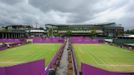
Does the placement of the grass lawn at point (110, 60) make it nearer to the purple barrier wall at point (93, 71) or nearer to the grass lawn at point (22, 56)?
the grass lawn at point (22, 56)

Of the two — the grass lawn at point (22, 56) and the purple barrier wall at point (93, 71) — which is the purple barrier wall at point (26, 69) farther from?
the grass lawn at point (22, 56)

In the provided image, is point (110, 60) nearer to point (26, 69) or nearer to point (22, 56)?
point (22, 56)

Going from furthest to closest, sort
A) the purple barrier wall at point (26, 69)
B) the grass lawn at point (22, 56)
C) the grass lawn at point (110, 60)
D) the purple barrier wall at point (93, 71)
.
A: the grass lawn at point (22, 56) → the grass lawn at point (110, 60) → the purple barrier wall at point (26, 69) → the purple barrier wall at point (93, 71)

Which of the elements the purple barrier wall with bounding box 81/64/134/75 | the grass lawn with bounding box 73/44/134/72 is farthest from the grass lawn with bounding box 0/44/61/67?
the purple barrier wall with bounding box 81/64/134/75

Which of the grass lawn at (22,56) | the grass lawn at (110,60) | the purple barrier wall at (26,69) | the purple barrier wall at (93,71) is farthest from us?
the grass lawn at (22,56)

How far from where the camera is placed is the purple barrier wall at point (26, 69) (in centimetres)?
1259

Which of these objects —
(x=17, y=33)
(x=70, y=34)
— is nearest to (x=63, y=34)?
(x=70, y=34)

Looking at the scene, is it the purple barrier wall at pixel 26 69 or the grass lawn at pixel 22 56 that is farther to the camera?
the grass lawn at pixel 22 56

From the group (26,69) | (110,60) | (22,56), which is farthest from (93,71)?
(22,56)

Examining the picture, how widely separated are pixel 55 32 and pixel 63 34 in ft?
40.7

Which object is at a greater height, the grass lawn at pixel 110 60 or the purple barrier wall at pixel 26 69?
the purple barrier wall at pixel 26 69

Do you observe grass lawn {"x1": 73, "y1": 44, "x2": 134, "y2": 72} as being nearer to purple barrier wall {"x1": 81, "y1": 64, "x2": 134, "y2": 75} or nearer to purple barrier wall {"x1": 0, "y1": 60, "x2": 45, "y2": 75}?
purple barrier wall {"x1": 81, "y1": 64, "x2": 134, "y2": 75}

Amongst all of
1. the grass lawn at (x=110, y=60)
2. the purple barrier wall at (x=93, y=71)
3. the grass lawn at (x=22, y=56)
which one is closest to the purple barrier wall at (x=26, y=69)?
the purple barrier wall at (x=93, y=71)

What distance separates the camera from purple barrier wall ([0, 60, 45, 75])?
12586 mm
